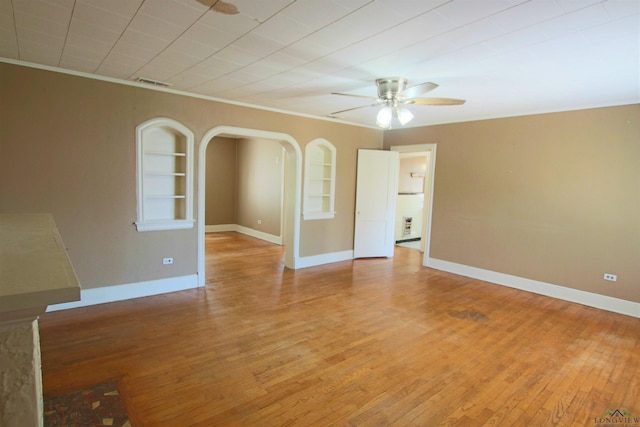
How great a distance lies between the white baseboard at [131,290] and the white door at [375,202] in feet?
10.7

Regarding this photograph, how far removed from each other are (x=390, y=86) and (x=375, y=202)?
135 inches

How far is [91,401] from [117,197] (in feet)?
8.04

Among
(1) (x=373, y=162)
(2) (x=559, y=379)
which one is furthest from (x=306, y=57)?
(1) (x=373, y=162)

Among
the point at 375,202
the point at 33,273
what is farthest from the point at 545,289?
the point at 33,273

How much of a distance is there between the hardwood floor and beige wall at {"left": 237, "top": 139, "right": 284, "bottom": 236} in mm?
3477

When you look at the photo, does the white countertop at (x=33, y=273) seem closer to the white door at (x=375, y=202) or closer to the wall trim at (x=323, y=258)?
the wall trim at (x=323, y=258)

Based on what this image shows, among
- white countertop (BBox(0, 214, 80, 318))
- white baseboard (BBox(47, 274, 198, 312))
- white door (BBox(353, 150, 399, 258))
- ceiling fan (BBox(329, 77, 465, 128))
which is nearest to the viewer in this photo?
white countertop (BBox(0, 214, 80, 318))

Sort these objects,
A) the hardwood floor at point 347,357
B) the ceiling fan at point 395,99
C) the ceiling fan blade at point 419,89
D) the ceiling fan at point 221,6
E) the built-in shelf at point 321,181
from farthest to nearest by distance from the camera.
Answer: the built-in shelf at point 321,181
the ceiling fan at point 395,99
the ceiling fan blade at point 419,89
the hardwood floor at point 347,357
the ceiling fan at point 221,6

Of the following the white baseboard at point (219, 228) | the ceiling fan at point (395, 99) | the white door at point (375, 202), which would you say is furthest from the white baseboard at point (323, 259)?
the white baseboard at point (219, 228)

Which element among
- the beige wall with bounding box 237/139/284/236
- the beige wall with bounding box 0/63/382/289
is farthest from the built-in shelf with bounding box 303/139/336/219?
the beige wall with bounding box 237/139/284/236

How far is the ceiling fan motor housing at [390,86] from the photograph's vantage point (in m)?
3.50

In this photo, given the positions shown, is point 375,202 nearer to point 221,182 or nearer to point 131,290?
point 131,290

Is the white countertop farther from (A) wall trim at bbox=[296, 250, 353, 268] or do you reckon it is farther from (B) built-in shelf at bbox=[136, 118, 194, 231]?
(A) wall trim at bbox=[296, 250, 353, 268]

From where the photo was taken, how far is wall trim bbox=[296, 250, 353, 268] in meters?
6.06
